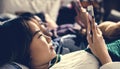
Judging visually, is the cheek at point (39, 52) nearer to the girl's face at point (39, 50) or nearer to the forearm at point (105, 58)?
the girl's face at point (39, 50)

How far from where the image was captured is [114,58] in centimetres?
134

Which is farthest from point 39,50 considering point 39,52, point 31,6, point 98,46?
point 31,6

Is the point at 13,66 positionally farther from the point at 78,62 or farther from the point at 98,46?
the point at 98,46

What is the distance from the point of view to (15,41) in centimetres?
126

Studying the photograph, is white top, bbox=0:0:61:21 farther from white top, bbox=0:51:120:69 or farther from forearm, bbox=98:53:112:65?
forearm, bbox=98:53:112:65

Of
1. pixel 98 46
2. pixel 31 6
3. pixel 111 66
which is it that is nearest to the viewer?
pixel 111 66

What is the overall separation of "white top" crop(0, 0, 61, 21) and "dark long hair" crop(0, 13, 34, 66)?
1128 mm

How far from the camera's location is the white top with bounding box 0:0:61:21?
2416 millimetres

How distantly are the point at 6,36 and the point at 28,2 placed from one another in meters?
1.26

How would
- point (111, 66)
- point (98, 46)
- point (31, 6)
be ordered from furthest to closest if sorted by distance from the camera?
point (31, 6) < point (98, 46) < point (111, 66)

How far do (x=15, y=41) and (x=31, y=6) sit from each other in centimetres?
126

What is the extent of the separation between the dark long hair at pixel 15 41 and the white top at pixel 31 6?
113 cm

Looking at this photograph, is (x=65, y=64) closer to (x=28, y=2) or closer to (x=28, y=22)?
(x=28, y=22)

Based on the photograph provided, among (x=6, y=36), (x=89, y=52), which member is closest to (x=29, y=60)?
(x=6, y=36)
